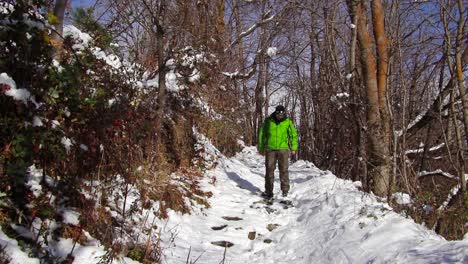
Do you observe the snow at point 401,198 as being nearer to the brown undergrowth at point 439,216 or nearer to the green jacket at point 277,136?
the brown undergrowth at point 439,216

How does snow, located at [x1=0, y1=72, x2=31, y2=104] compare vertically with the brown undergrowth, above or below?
above

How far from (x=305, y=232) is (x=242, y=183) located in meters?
3.86

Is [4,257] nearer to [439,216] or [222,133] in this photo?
[439,216]

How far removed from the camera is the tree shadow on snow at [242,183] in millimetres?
9828

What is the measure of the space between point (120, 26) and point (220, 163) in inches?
171

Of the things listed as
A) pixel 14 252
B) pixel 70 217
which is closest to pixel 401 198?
pixel 70 217

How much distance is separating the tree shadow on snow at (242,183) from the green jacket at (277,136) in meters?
1.45

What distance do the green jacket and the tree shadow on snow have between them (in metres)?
1.45

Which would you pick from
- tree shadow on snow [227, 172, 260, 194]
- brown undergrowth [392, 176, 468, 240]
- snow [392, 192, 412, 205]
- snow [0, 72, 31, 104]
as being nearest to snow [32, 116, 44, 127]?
snow [0, 72, 31, 104]

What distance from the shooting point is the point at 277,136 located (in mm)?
8539

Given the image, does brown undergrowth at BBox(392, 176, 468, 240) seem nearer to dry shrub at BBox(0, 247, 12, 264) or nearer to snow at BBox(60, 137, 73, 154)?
snow at BBox(60, 137, 73, 154)

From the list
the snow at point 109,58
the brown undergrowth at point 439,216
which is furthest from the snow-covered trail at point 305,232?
the snow at point 109,58

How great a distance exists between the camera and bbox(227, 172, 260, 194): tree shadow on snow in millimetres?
Result: 9828

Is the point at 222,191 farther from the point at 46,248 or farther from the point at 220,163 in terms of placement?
the point at 46,248
